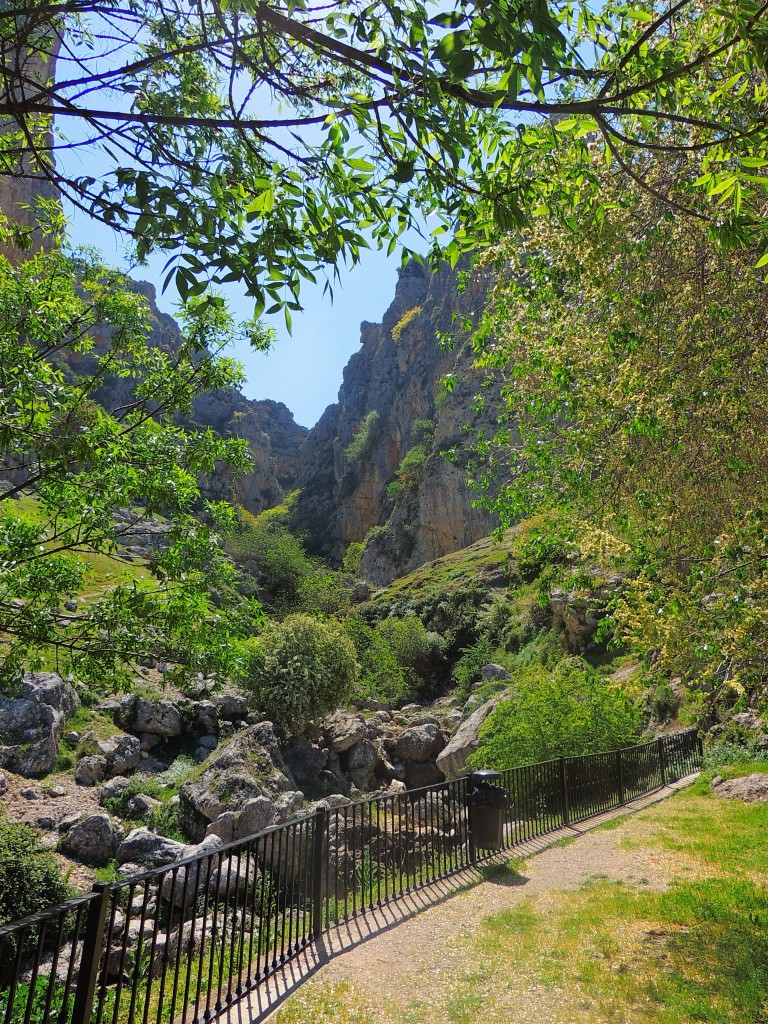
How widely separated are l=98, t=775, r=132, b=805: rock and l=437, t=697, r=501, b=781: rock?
788 cm

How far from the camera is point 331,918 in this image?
21.1ft

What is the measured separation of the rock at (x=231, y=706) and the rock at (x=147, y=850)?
887 centimetres

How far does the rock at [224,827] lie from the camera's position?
1080 centimetres

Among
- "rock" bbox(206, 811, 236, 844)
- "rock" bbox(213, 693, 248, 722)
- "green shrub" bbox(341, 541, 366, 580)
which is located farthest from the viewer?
"green shrub" bbox(341, 541, 366, 580)

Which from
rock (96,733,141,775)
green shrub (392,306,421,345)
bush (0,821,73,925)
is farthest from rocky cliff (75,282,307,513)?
bush (0,821,73,925)

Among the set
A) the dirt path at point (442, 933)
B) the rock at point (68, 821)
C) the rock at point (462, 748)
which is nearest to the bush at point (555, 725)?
the rock at point (462, 748)

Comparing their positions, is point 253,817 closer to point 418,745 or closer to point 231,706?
point 231,706

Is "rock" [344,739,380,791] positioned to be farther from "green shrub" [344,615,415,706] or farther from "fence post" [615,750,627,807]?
"green shrub" [344,615,415,706]

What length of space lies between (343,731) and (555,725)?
27.7ft

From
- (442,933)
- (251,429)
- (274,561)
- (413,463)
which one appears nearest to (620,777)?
(442,933)

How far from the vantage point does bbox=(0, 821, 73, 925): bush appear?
7258 millimetres

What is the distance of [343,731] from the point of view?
19.2m

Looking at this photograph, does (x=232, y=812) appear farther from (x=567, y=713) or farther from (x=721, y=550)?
(x=721, y=550)

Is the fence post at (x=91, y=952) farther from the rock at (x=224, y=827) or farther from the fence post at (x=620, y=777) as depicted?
the fence post at (x=620, y=777)
